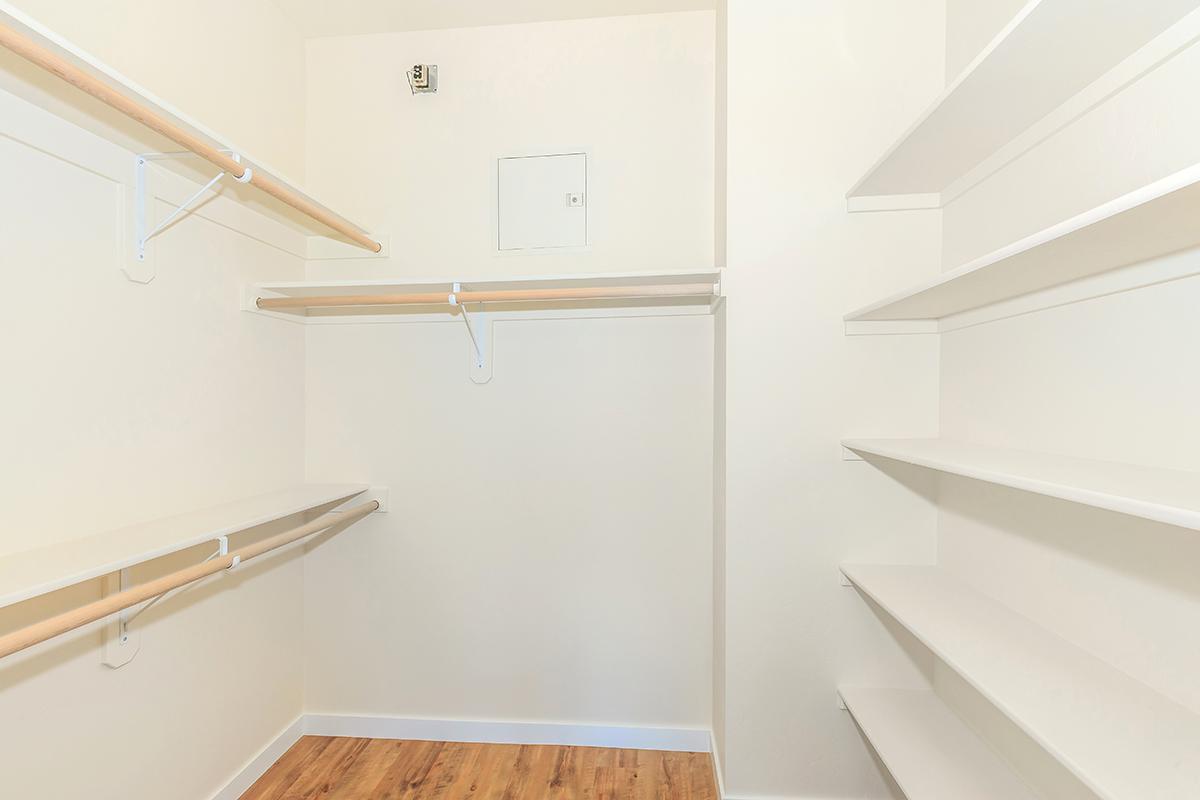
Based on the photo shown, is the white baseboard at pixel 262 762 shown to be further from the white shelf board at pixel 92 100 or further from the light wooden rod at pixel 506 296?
the white shelf board at pixel 92 100

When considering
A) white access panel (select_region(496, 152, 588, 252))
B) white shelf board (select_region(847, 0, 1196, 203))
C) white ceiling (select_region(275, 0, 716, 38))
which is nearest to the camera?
white shelf board (select_region(847, 0, 1196, 203))

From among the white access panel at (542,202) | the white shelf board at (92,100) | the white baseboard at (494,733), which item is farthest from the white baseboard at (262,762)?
the white access panel at (542,202)

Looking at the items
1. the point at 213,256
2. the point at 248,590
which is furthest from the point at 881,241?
the point at 248,590

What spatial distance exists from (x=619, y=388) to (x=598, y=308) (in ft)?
0.99

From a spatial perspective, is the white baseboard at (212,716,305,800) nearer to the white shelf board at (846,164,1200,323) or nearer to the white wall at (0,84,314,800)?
the white wall at (0,84,314,800)

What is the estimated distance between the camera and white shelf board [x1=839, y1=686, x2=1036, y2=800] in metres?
1.30

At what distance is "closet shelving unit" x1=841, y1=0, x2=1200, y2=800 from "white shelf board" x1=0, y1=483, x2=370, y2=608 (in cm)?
162

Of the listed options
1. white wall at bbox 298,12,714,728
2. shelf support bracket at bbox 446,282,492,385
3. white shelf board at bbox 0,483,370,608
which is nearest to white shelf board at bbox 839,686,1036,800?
white wall at bbox 298,12,714,728

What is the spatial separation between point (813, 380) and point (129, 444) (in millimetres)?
1873

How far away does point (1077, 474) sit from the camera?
96 cm

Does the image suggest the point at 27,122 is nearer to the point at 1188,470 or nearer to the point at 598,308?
the point at 598,308

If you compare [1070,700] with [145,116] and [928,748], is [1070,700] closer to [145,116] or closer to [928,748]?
[928,748]

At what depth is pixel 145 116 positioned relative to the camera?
45.6 inches

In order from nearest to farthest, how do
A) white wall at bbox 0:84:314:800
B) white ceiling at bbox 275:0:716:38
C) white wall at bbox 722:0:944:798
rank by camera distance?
white wall at bbox 0:84:314:800, white wall at bbox 722:0:944:798, white ceiling at bbox 275:0:716:38
